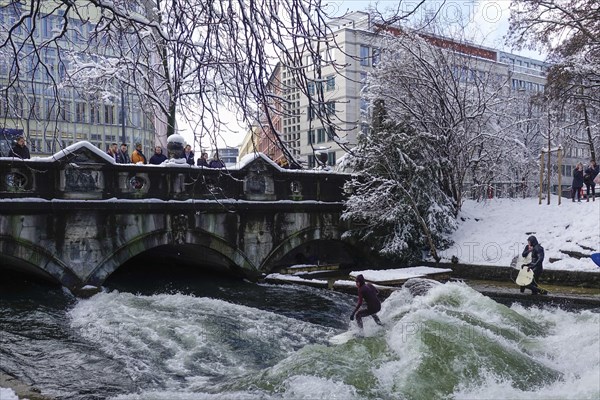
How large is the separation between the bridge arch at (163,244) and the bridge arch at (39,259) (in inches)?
20.4

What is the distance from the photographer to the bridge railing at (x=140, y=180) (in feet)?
47.2

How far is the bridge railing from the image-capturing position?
14398 mm

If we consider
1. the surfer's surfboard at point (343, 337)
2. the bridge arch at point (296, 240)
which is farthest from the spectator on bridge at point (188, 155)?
the surfer's surfboard at point (343, 337)

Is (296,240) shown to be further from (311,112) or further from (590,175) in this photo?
(311,112)

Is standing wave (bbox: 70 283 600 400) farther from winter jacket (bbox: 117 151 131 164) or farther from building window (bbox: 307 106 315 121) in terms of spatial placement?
winter jacket (bbox: 117 151 131 164)

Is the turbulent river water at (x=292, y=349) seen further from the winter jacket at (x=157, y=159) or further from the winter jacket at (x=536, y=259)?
the winter jacket at (x=157, y=159)

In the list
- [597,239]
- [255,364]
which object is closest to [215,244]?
[255,364]

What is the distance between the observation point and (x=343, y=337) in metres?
11.6

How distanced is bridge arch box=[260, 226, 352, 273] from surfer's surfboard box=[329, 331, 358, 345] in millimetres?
8037

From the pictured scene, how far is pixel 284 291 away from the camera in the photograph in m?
17.6

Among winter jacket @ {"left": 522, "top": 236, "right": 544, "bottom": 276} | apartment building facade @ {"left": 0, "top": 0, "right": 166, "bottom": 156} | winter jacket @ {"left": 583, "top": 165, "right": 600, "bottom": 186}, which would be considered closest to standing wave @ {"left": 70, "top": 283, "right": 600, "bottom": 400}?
winter jacket @ {"left": 522, "top": 236, "right": 544, "bottom": 276}

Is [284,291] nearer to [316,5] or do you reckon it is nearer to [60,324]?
[60,324]

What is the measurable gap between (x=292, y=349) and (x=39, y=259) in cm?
784

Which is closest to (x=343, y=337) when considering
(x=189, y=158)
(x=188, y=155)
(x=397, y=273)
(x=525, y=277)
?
(x=525, y=277)
